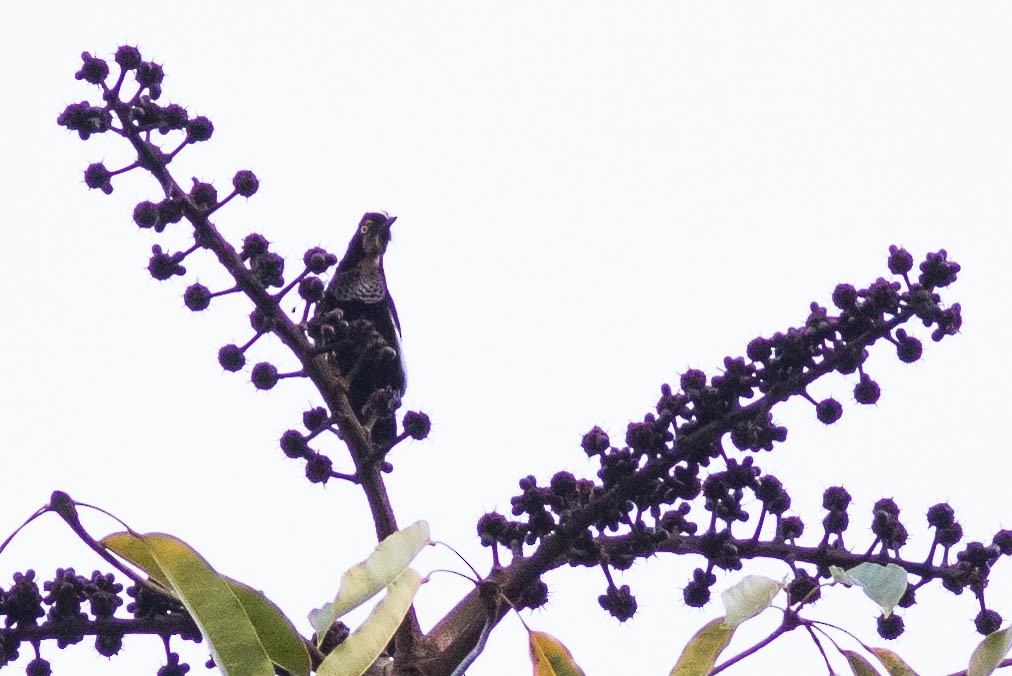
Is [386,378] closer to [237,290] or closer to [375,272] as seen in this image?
[237,290]

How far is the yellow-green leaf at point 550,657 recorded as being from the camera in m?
2.79

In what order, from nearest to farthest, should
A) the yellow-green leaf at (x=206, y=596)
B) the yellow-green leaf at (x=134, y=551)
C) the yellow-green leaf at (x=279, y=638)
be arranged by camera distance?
the yellow-green leaf at (x=206, y=596), the yellow-green leaf at (x=279, y=638), the yellow-green leaf at (x=134, y=551)

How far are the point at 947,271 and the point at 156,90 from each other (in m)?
1.73

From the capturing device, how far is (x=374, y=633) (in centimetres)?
257

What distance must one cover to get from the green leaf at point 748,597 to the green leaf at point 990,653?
0.36 meters

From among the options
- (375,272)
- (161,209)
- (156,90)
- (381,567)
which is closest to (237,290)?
(161,209)

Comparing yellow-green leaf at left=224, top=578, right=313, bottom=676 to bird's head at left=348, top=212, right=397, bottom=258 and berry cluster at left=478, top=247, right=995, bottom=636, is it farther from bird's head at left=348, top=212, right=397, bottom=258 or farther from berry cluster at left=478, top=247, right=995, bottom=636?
bird's head at left=348, top=212, right=397, bottom=258

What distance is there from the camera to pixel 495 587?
9.31 feet

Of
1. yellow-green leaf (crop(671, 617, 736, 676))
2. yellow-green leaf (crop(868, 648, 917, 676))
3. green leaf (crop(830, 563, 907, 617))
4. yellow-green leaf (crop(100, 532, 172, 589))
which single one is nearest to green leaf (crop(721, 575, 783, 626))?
yellow-green leaf (crop(671, 617, 736, 676))

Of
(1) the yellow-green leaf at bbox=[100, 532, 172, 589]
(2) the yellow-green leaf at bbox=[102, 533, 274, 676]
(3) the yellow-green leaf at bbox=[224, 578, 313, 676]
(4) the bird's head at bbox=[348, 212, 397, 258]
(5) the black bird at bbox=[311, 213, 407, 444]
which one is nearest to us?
(2) the yellow-green leaf at bbox=[102, 533, 274, 676]

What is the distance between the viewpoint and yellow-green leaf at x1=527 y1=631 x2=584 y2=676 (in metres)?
2.79

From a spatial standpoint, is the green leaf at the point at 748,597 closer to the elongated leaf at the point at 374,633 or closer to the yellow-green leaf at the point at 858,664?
the yellow-green leaf at the point at 858,664

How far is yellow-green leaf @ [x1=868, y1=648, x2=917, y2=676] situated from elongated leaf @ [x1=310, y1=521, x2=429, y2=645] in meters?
0.90

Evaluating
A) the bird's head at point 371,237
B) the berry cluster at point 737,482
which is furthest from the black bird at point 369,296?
the berry cluster at point 737,482
